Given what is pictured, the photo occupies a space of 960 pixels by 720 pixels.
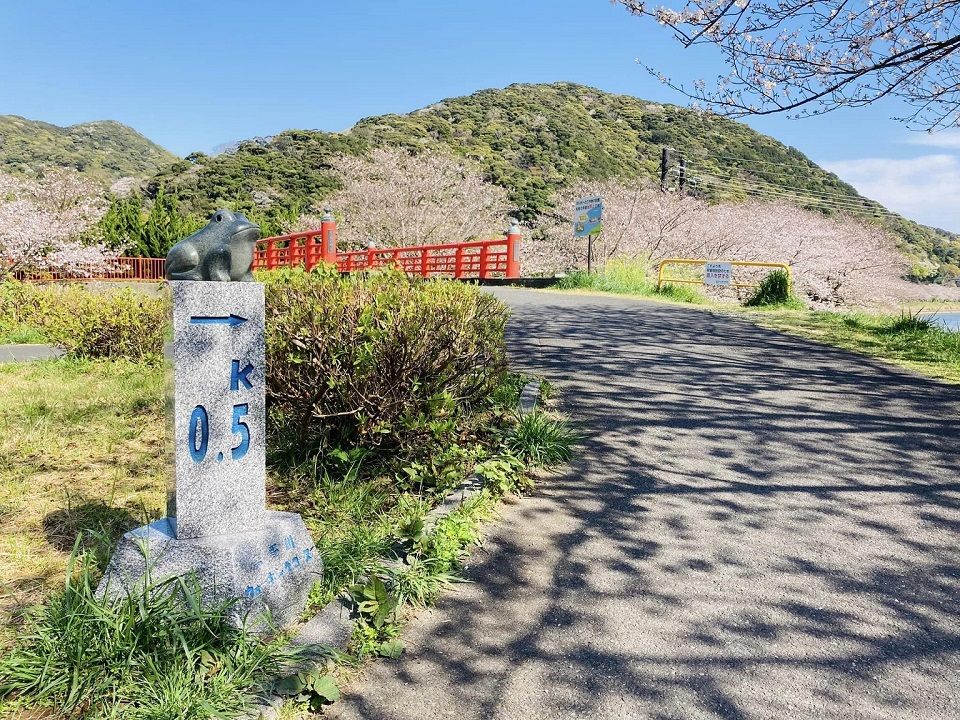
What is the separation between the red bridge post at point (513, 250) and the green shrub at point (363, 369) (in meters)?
13.2

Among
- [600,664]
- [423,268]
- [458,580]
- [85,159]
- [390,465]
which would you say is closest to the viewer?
[600,664]

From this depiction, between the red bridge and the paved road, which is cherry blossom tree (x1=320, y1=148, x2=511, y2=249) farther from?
the paved road

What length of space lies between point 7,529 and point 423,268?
15.2 m

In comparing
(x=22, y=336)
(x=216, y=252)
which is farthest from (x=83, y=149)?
(x=216, y=252)

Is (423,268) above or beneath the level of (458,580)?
above

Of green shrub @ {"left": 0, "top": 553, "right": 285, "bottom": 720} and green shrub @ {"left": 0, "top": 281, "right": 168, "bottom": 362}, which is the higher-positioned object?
green shrub @ {"left": 0, "top": 281, "right": 168, "bottom": 362}

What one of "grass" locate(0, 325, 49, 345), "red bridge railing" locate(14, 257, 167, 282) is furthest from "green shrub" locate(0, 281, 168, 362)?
"red bridge railing" locate(14, 257, 167, 282)

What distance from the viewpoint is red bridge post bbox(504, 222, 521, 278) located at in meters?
17.3

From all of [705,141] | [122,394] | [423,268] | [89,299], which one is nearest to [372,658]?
[122,394]

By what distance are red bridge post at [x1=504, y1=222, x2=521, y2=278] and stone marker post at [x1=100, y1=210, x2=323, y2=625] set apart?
48.7 feet

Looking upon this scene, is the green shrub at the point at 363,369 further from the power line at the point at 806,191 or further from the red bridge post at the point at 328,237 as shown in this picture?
the power line at the point at 806,191

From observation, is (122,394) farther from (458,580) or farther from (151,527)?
(458,580)

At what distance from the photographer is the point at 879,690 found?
2.26 metres

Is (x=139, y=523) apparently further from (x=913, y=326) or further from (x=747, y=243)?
(x=747, y=243)
